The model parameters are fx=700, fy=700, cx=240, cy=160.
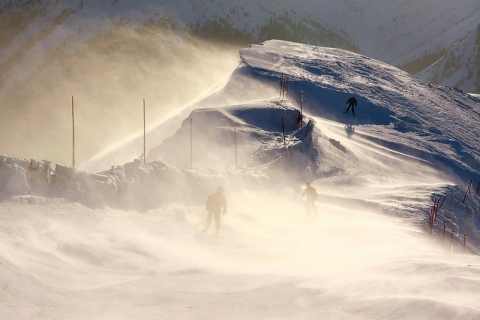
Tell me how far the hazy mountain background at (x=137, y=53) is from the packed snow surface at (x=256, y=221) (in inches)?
472

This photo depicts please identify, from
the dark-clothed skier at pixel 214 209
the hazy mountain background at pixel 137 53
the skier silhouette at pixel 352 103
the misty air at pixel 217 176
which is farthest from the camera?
the hazy mountain background at pixel 137 53

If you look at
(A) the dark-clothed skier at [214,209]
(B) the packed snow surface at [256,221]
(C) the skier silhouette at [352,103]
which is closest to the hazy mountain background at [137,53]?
(C) the skier silhouette at [352,103]

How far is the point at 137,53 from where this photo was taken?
60812mm

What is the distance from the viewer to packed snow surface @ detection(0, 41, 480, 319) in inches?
395

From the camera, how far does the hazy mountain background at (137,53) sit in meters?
47.2

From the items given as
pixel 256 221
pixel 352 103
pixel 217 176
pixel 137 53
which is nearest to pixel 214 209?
pixel 256 221

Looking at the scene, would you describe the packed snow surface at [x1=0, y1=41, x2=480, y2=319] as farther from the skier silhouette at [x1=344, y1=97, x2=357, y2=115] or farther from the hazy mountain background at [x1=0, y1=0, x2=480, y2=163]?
the hazy mountain background at [x1=0, y1=0, x2=480, y2=163]

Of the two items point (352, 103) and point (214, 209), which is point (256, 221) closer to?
point (214, 209)

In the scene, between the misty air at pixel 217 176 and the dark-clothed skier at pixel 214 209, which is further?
the dark-clothed skier at pixel 214 209

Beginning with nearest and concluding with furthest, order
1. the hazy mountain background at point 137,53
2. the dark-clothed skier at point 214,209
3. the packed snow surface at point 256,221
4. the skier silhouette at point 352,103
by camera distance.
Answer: the packed snow surface at point 256,221, the dark-clothed skier at point 214,209, the skier silhouette at point 352,103, the hazy mountain background at point 137,53

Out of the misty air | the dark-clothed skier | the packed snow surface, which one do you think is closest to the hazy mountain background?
the misty air

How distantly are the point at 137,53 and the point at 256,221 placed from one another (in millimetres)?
43827

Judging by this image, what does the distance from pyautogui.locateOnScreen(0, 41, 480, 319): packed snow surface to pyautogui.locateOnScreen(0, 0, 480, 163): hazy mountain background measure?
1200cm

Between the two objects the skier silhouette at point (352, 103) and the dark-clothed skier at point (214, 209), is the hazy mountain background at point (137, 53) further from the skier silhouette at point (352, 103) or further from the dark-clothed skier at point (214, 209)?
the dark-clothed skier at point (214, 209)
